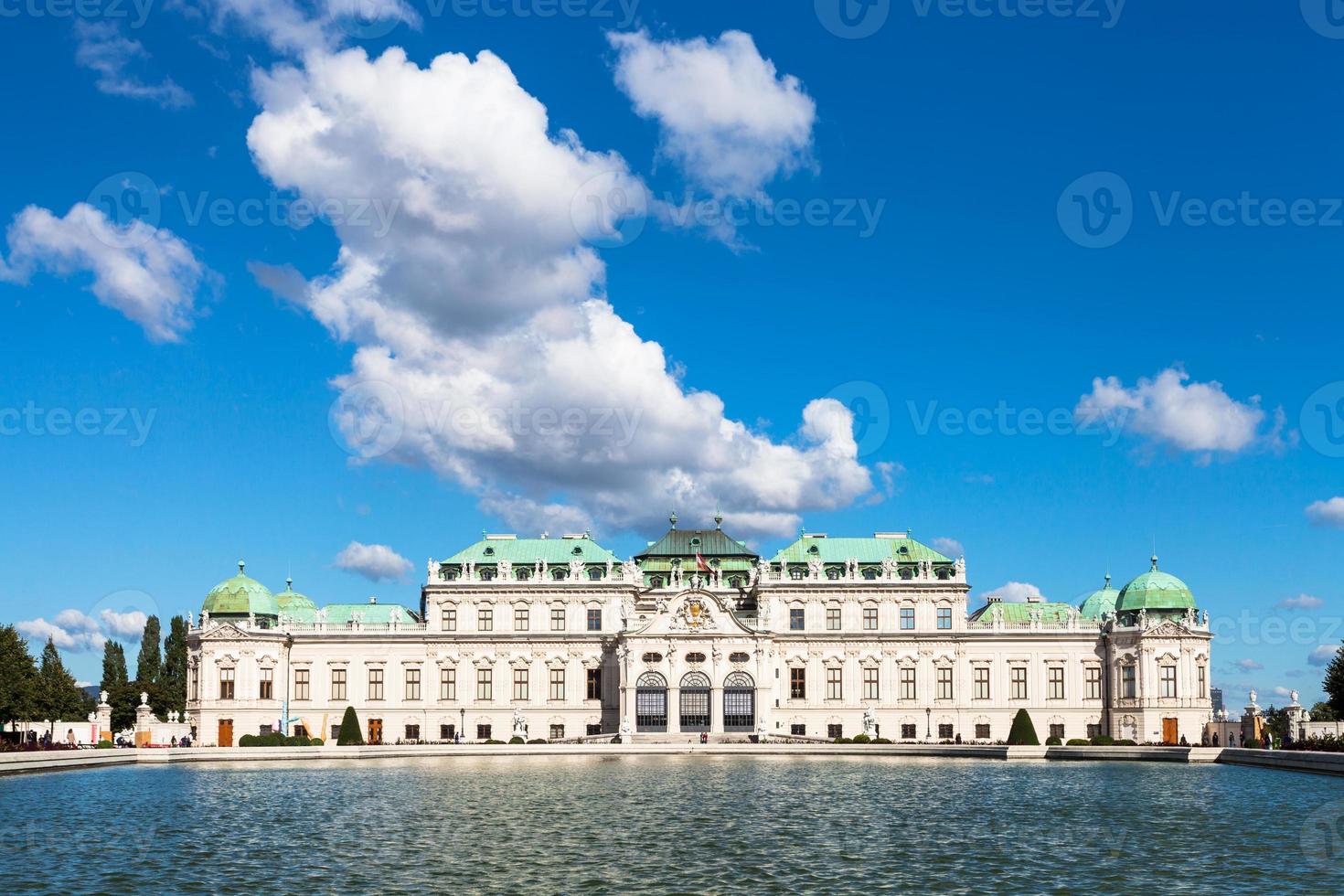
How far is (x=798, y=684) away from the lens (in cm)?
11288

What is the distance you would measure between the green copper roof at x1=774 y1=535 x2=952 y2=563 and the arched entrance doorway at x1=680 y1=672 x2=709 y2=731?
12.5 meters

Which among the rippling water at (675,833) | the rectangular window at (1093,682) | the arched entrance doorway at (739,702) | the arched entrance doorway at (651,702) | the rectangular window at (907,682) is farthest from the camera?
the rectangular window at (907,682)

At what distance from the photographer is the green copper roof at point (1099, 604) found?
116 meters

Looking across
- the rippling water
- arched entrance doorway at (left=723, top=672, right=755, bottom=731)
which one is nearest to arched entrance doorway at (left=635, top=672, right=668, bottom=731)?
arched entrance doorway at (left=723, top=672, right=755, bottom=731)

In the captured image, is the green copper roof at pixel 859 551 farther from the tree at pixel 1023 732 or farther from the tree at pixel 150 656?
the tree at pixel 150 656

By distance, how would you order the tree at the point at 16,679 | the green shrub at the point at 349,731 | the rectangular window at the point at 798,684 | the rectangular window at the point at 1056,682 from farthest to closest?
the rectangular window at the point at 798,684, the rectangular window at the point at 1056,682, the green shrub at the point at 349,731, the tree at the point at 16,679

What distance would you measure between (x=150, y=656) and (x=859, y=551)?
211 feet

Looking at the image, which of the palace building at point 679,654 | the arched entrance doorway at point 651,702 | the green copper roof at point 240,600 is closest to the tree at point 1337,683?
the palace building at point 679,654

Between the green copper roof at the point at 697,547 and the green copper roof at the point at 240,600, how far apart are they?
3103cm

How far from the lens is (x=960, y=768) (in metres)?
79.8

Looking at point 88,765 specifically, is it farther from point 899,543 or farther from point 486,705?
point 899,543

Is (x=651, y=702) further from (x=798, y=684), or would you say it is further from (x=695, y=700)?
(x=798, y=684)

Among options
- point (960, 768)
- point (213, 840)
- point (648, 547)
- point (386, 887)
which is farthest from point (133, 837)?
point (648, 547)

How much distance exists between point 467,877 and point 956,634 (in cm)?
8057
